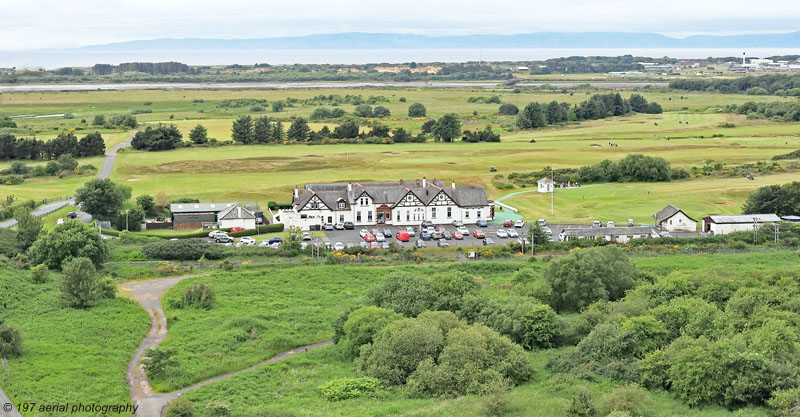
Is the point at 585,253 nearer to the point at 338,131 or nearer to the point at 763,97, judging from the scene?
the point at 338,131

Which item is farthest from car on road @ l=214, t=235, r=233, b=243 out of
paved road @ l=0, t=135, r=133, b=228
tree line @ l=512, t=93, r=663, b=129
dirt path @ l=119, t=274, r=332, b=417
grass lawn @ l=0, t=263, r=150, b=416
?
tree line @ l=512, t=93, r=663, b=129

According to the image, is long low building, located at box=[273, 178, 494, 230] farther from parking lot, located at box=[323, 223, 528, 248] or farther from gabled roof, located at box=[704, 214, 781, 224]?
gabled roof, located at box=[704, 214, 781, 224]

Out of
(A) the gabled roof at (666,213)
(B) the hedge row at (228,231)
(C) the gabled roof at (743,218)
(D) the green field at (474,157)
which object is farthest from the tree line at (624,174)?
(B) the hedge row at (228,231)

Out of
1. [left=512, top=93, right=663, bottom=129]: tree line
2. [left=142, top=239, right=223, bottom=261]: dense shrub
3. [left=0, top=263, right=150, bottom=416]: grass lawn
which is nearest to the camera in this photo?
[left=0, top=263, right=150, bottom=416]: grass lawn

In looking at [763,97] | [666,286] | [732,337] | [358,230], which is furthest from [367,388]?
[763,97]

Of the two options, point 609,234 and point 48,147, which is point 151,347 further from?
point 48,147

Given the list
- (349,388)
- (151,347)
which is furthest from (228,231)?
(349,388)
